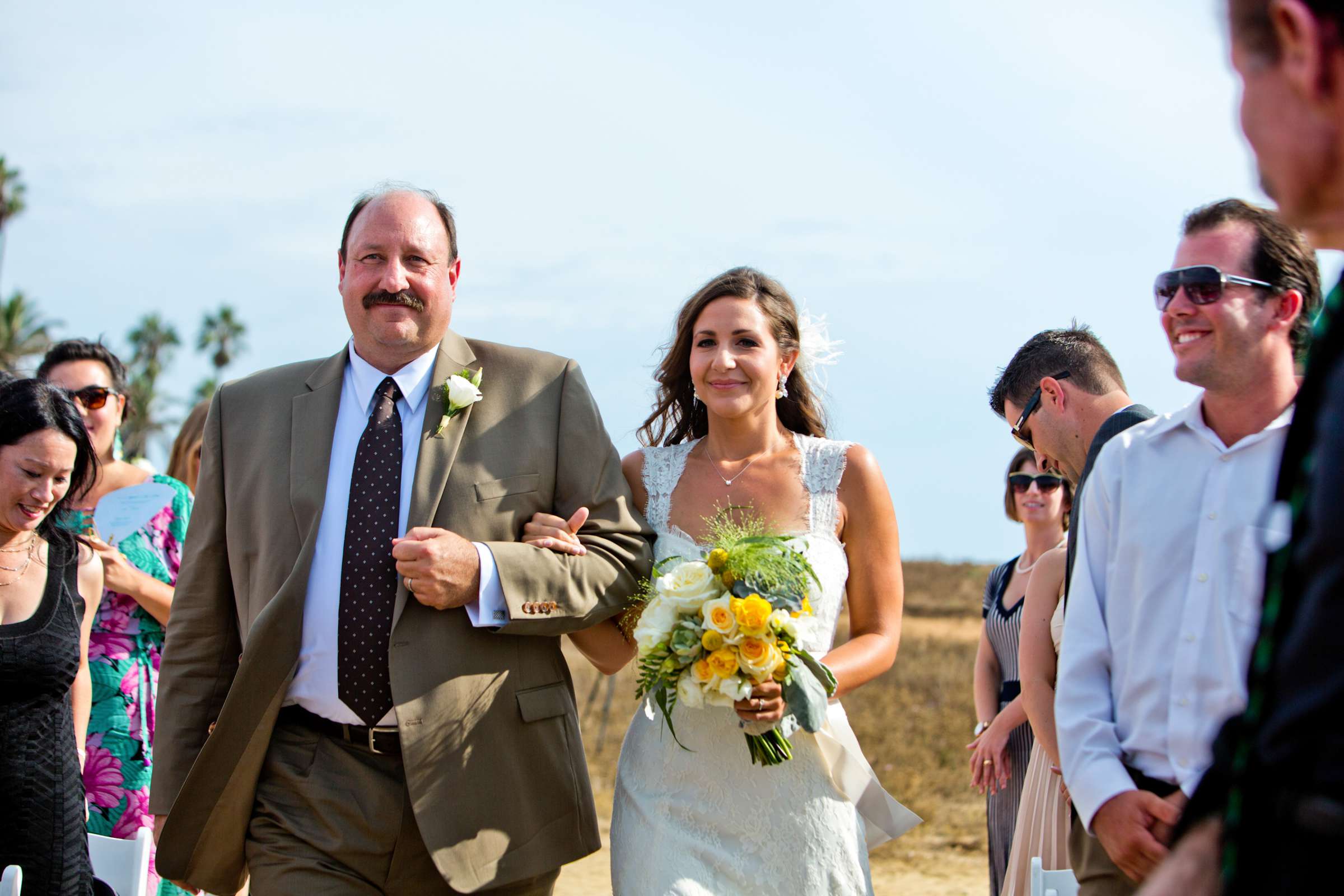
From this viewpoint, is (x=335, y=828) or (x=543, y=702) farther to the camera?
(x=543, y=702)

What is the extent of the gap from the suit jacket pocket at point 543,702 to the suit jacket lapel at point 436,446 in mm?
697

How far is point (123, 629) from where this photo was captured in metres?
6.04

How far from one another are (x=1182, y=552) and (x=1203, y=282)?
2.40ft

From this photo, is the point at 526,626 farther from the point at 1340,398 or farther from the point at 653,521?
the point at 1340,398

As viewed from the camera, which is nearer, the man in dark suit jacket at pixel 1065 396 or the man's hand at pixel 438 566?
the man's hand at pixel 438 566

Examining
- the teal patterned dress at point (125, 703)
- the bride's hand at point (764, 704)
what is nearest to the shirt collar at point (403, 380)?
the bride's hand at point (764, 704)

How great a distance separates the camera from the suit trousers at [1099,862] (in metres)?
3.30

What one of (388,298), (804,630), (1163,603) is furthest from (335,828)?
(1163,603)

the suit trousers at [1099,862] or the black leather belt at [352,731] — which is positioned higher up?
the black leather belt at [352,731]

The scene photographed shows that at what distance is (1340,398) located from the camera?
138 cm

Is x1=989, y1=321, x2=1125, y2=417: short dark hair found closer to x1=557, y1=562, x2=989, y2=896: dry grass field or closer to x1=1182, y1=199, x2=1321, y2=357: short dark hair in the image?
x1=1182, y1=199, x2=1321, y2=357: short dark hair

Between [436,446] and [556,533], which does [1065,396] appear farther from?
[436,446]

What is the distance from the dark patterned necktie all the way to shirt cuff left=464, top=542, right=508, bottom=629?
290mm

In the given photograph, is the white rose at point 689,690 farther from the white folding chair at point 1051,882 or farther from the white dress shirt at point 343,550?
the white folding chair at point 1051,882
